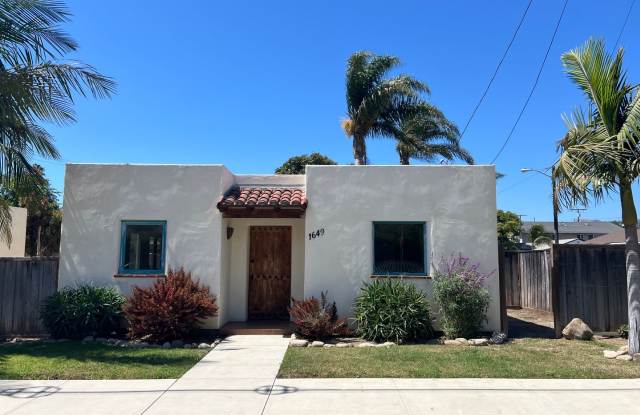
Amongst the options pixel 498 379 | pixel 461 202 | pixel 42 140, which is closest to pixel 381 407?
pixel 498 379

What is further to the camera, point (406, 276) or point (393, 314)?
point (406, 276)

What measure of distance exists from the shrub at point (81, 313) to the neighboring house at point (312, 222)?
1.87 feet

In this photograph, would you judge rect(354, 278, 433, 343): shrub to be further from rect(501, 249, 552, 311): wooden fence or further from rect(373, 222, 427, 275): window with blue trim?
rect(501, 249, 552, 311): wooden fence

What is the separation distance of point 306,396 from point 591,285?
25.2 feet

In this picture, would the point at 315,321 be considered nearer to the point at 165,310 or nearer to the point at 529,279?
the point at 165,310

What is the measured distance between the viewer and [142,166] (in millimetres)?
11234

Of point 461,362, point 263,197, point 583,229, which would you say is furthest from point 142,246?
point 583,229

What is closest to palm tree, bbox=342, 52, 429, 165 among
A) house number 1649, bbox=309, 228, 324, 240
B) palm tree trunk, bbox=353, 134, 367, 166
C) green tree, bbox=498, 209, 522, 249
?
palm tree trunk, bbox=353, 134, 367, 166

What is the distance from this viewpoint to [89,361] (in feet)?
27.0

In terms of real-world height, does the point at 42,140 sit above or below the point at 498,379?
above

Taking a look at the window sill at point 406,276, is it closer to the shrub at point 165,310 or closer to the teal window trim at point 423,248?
the teal window trim at point 423,248

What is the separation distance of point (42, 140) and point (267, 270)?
5.71 m

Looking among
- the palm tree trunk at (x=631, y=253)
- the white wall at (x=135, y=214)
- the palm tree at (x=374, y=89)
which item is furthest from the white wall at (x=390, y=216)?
the palm tree at (x=374, y=89)

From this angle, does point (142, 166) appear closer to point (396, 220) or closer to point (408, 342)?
point (396, 220)
